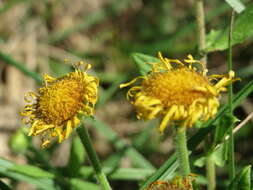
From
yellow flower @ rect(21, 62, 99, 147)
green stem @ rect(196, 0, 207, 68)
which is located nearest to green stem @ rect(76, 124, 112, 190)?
yellow flower @ rect(21, 62, 99, 147)

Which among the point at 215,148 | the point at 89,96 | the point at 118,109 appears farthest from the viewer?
the point at 118,109

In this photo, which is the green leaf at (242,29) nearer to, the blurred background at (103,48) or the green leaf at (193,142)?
the green leaf at (193,142)

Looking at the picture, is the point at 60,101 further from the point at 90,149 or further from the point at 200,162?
the point at 200,162

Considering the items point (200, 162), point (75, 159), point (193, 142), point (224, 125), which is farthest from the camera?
point (75, 159)

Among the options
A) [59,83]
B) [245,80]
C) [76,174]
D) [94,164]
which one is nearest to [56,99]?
[59,83]

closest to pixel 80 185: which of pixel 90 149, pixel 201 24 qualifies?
pixel 90 149

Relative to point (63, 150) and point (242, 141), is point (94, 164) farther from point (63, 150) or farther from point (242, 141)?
point (63, 150)

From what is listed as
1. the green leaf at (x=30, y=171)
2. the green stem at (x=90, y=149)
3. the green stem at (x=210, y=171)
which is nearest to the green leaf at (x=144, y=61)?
the green stem at (x=90, y=149)
